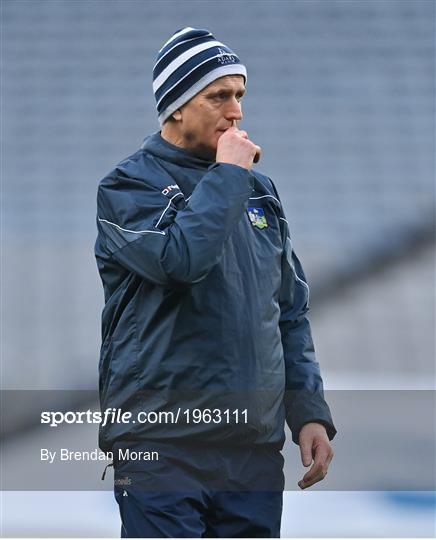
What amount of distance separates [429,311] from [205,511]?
956 mm

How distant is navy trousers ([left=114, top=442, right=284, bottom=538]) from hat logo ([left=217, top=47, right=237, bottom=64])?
2.09 feet

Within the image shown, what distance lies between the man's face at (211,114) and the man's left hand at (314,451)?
49 cm

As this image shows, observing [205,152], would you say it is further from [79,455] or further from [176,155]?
[79,455]

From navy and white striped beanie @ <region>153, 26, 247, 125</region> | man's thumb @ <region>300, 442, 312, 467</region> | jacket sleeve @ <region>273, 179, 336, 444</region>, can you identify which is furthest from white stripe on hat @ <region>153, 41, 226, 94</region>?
man's thumb @ <region>300, 442, 312, 467</region>

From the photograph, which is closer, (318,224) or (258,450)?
(258,450)

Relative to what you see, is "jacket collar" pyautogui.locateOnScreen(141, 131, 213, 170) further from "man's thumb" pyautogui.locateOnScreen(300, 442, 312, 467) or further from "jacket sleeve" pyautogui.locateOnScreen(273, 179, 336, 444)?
"man's thumb" pyautogui.locateOnScreen(300, 442, 312, 467)

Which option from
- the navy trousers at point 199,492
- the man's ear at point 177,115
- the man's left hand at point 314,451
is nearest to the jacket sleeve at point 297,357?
the man's left hand at point 314,451

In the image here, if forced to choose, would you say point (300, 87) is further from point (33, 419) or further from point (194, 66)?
point (33, 419)

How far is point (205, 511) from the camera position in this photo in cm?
159

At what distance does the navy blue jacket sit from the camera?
1560mm

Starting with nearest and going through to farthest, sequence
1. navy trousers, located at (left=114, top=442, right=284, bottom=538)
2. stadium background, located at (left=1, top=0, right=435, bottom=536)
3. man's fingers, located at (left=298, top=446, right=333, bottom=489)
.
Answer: navy trousers, located at (left=114, top=442, right=284, bottom=538) < man's fingers, located at (left=298, top=446, right=333, bottom=489) < stadium background, located at (left=1, top=0, right=435, bottom=536)

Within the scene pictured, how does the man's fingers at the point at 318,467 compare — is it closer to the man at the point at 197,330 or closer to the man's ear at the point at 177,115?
the man at the point at 197,330

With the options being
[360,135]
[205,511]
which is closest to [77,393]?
[205,511]

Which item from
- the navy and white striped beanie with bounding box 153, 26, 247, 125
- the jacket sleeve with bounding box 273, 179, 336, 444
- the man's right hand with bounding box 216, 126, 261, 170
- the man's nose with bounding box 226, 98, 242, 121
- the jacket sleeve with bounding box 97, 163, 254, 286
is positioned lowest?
the jacket sleeve with bounding box 273, 179, 336, 444
